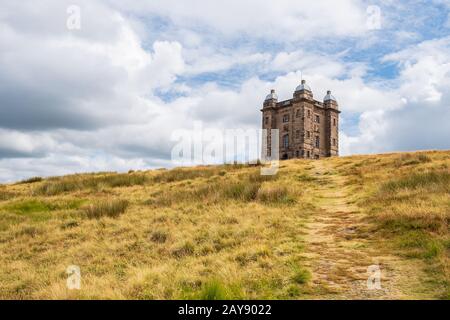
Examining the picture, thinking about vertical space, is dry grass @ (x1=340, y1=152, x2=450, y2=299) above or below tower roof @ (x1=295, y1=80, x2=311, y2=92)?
below

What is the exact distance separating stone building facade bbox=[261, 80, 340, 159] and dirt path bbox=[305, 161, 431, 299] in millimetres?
46123

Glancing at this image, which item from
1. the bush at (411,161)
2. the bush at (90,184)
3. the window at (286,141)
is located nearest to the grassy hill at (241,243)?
the bush at (411,161)

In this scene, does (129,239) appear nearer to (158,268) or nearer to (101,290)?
(158,268)

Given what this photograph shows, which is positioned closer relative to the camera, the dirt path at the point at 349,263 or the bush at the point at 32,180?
the dirt path at the point at 349,263

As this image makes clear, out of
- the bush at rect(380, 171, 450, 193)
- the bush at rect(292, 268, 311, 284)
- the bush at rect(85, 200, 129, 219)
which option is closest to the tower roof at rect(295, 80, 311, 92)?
the bush at rect(380, 171, 450, 193)

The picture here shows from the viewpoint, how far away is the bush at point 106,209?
14.1 m

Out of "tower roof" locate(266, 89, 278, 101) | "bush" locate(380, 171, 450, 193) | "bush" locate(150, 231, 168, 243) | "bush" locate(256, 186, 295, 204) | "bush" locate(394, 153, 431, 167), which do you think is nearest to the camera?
"bush" locate(150, 231, 168, 243)

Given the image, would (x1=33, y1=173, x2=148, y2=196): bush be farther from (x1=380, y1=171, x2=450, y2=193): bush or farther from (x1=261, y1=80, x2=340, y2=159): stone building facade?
(x1=261, y1=80, x2=340, y2=159): stone building facade

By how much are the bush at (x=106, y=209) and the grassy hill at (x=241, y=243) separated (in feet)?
0.19

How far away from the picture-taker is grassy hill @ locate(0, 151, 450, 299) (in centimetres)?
607

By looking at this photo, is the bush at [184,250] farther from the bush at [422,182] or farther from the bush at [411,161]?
the bush at [411,161]

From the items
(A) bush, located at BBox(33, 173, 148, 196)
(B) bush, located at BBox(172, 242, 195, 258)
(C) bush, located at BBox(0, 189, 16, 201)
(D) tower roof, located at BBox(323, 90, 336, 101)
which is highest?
(D) tower roof, located at BBox(323, 90, 336, 101)
